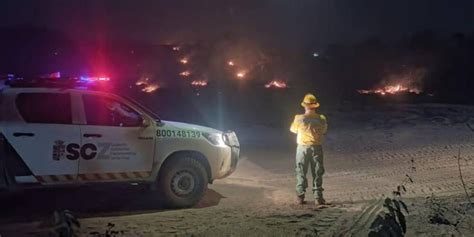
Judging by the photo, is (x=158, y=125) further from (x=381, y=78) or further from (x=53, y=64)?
(x=381, y=78)

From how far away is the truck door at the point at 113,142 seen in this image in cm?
888

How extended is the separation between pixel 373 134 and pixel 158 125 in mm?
12872

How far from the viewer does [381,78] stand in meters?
67.4

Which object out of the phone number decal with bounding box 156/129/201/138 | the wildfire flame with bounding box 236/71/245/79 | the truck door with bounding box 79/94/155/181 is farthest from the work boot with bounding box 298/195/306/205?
the wildfire flame with bounding box 236/71/245/79

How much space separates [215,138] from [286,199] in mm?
1730

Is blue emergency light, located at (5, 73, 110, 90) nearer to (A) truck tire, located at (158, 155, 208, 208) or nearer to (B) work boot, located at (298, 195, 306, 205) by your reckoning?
(A) truck tire, located at (158, 155, 208, 208)

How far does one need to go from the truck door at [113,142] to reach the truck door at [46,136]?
187 millimetres

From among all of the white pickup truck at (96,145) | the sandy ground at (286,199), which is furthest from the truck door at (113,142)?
the sandy ground at (286,199)

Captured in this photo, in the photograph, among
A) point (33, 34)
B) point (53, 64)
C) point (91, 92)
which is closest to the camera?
point (91, 92)

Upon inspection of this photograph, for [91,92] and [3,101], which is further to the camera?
[91,92]

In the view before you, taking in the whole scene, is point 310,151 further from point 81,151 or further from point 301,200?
point 81,151

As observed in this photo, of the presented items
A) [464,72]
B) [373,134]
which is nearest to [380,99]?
[373,134]

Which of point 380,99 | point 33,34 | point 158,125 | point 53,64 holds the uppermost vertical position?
point 33,34

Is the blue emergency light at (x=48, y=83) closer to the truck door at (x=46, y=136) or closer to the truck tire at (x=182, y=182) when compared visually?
the truck door at (x=46, y=136)
